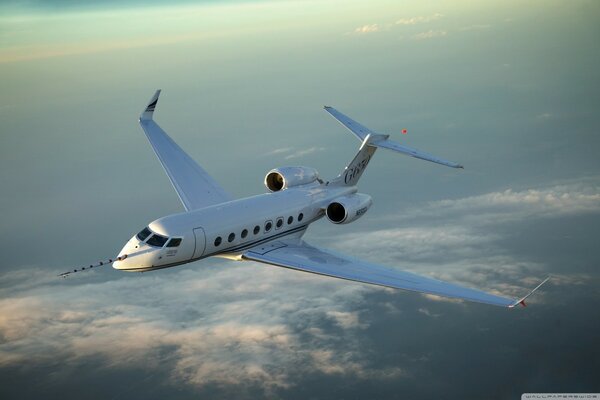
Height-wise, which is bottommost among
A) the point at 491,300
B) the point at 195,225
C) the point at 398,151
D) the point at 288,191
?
the point at 491,300

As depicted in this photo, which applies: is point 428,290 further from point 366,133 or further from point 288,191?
point 366,133

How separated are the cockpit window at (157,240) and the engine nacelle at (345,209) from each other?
1121 centimetres

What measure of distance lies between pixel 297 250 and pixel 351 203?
16.2 feet

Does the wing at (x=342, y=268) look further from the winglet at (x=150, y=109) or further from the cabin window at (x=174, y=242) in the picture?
the winglet at (x=150, y=109)

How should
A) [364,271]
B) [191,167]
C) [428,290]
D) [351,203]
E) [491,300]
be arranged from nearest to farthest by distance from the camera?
1. [491,300]
2. [428,290]
3. [364,271]
4. [351,203]
5. [191,167]

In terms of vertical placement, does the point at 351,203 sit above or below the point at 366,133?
below

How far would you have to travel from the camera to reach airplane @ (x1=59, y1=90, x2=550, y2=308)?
32.2 m

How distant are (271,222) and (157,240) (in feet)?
22.8

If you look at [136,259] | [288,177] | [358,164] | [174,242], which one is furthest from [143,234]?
[358,164]

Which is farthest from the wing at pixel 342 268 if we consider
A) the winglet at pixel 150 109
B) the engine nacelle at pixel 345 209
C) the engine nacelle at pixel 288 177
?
the winglet at pixel 150 109

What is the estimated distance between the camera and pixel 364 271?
34.3 meters

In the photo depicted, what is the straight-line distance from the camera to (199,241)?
33.0m

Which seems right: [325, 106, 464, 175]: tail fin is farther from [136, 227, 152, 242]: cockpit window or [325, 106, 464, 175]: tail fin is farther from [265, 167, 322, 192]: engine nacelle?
[136, 227, 152, 242]: cockpit window

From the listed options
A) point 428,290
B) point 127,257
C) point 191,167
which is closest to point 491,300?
point 428,290
